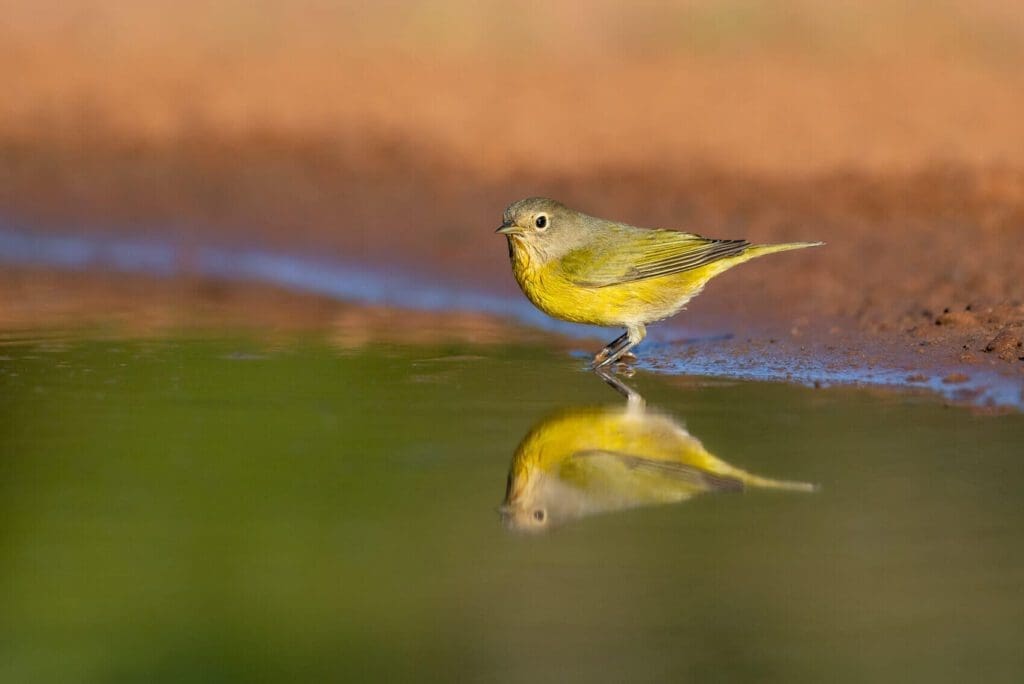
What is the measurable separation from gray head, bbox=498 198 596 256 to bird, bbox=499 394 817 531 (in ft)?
5.52

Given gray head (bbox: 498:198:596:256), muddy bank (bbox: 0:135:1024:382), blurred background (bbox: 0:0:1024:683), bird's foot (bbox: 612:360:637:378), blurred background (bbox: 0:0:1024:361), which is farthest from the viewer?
blurred background (bbox: 0:0:1024:361)

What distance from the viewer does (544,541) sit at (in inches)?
198

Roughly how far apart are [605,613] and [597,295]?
144 inches

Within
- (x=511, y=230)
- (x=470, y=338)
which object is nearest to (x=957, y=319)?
(x=511, y=230)

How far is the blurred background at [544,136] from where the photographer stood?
34.4 feet

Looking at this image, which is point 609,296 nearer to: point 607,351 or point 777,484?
point 607,351

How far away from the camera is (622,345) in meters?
8.04

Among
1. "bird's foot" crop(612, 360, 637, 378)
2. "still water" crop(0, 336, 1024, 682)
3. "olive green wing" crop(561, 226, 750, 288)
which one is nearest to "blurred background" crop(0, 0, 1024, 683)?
"still water" crop(0, 336, 1024, 682)

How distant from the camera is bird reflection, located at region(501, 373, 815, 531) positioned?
5.32 m

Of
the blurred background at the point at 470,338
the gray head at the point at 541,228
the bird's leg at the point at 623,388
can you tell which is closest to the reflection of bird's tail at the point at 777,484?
the blurred background at the point at 470,338

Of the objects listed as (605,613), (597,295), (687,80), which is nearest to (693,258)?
(597,295)

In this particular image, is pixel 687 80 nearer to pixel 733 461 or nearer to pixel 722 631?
pixel 733 461

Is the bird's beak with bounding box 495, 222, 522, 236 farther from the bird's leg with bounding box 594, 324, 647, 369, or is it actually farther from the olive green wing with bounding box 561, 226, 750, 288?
the bird's leg with bounding box 594, 324, 647, 369

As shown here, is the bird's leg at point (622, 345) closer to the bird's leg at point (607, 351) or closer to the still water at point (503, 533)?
the bird's leg at point (607, 351)
